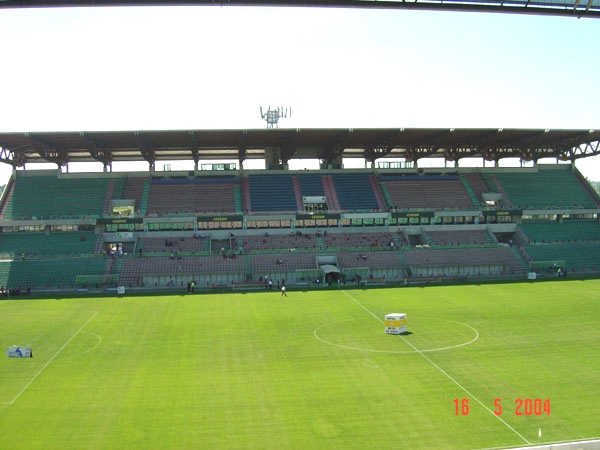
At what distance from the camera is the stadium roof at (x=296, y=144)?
242ft

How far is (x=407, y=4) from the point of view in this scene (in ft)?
56.5

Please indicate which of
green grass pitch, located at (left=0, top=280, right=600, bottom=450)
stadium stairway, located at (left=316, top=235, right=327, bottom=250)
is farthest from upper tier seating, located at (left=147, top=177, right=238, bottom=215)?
green grass pitch, located at (left=0, top=280, right=600, bottom=450)

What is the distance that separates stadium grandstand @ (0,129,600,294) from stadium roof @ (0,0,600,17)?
4645 cm

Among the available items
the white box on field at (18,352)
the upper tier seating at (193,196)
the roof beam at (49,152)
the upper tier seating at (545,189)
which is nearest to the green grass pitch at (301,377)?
the white box on field at (18,352)

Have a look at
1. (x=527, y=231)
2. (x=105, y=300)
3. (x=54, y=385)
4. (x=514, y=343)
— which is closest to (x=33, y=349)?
(x=54, y=385)

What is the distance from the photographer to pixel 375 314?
4384 centimetres

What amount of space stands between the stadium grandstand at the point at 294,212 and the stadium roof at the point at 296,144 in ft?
0.99

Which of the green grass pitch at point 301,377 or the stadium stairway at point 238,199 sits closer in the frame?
the green grass pitch at point 301,377

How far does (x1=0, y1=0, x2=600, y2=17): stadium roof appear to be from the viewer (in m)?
15.7

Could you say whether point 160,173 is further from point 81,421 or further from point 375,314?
point 81,421

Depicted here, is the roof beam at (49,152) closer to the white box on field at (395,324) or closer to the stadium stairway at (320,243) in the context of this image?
the stadium stairway at (320,243)

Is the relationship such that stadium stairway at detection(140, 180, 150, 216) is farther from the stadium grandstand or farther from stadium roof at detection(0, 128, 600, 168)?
stadium roof at detection(0, 128, 600, 168)

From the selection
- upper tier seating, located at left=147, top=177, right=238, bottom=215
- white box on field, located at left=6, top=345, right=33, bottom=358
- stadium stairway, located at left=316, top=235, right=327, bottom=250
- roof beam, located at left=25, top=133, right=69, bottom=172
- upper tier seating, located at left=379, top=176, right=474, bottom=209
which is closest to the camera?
white box on field, located at left=6, top=345, right=33, bottom=358

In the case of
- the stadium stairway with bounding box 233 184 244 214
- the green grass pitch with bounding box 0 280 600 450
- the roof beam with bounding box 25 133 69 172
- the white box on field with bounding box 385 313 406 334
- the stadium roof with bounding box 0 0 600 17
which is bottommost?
the green grass pitch with bounding box 0 280 600 450
